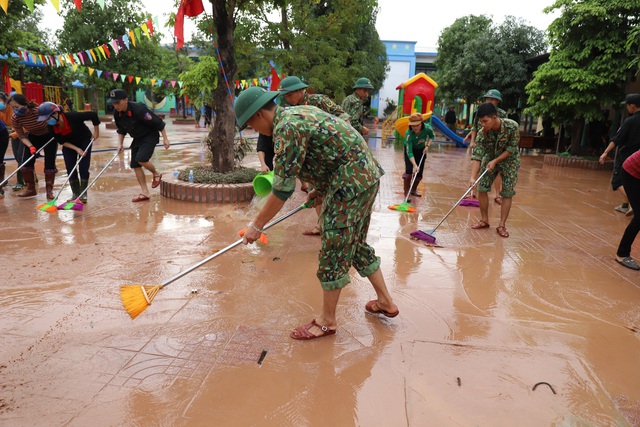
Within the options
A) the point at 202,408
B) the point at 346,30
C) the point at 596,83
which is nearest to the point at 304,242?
the point at 202,408

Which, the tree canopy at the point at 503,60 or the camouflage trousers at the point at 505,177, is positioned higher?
the tree canopy at the point at 503,60

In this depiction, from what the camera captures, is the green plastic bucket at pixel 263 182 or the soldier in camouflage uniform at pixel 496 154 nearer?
the green plastic bucket at pixel 263 182

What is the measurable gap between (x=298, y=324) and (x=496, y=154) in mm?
3415

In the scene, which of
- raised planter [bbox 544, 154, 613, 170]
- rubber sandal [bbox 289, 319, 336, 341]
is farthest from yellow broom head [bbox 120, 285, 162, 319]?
raised planter [bbox 544, 154, 613, 170]

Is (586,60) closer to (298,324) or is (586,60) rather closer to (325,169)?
(325,169)

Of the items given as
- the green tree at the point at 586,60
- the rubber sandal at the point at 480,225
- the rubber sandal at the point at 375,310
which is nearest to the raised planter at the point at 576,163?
the green tree at the point at 586,60

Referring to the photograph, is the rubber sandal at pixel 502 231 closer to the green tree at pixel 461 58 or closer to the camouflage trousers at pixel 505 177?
the camouflage trousers at pixel 505 177

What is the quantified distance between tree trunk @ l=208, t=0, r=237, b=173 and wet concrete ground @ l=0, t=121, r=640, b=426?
6.63 feet

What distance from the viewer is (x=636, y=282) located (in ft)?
13.3

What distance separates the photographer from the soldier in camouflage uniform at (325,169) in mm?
2502

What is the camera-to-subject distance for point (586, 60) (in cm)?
1148

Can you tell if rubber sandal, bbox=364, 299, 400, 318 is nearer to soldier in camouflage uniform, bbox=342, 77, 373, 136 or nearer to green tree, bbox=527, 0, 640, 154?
soldier in camouflage uniform, bbox=342, 77, 373, 136

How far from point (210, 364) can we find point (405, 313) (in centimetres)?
147

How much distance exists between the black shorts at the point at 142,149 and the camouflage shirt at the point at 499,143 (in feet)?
14.2
